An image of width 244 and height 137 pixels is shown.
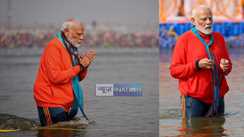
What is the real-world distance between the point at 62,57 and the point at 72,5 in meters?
0.46

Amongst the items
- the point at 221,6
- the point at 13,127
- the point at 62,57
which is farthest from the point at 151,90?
the point at 221,6

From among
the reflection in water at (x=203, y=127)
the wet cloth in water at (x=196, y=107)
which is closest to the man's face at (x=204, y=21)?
the wet cloth in water at (x=196, y=107)

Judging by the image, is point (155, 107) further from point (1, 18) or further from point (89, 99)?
point (1, 18)

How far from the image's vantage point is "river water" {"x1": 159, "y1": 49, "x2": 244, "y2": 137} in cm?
802

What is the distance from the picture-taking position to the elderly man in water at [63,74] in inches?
276

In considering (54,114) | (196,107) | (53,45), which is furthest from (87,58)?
(196,107)

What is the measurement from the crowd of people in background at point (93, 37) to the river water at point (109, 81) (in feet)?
0.17

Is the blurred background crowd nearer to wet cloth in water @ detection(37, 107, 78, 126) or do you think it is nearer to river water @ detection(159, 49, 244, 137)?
river water @ detection(159, 49, 244, 137)

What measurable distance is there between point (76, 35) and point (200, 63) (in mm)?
1466

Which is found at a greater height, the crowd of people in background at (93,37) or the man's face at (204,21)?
the man's face at (204,21)

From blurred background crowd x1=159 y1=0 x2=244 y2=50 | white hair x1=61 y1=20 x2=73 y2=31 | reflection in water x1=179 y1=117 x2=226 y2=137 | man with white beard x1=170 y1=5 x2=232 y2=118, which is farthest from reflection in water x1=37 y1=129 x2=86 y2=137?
blurred background crowd x1=159 y1=0 x2=244 y2=50

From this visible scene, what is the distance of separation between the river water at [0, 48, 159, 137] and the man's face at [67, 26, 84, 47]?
193 mm

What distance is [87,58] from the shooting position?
6980mm

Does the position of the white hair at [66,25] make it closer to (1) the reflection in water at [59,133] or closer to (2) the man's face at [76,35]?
(2) the man's face at [76,35]
